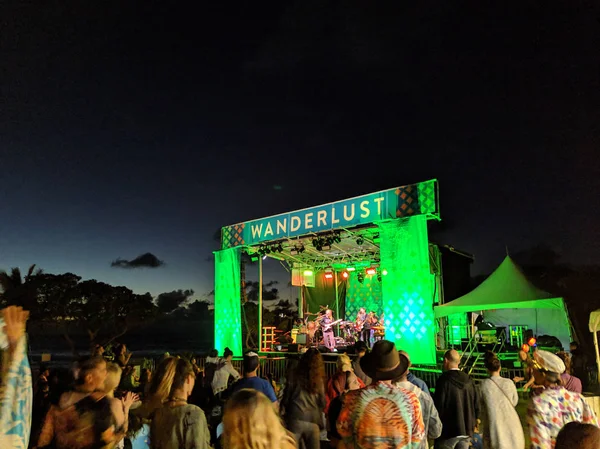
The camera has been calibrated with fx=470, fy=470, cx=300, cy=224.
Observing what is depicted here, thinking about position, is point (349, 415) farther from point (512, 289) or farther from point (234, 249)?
point (234, 249)

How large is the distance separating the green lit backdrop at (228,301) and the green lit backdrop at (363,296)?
659cm

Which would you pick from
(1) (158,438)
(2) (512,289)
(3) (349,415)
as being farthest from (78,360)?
(2) (512,289)

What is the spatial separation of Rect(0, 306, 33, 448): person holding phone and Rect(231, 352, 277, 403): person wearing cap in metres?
2.05

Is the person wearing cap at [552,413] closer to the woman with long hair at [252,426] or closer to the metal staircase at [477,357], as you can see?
the woman with long hair at [252,426]

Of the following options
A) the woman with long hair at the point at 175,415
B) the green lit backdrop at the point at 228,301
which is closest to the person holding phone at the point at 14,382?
the woman with long hair at the point at 175,415

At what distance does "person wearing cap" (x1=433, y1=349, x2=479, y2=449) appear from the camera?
3.97 metres

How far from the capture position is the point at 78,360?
3.03m

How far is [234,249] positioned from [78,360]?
12724 mm

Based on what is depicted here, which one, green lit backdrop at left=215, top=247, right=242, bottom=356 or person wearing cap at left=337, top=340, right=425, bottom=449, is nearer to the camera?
person wearing cap at left=337, top=340, right=425, bottom=449

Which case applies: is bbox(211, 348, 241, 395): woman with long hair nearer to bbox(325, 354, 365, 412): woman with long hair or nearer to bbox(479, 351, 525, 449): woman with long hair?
bbox(325, 354, 365, 412): woman with long hair

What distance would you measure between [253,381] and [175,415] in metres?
1.42

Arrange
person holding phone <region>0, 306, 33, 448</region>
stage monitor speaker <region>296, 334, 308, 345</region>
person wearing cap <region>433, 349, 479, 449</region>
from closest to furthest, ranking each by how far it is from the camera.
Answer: person holding phone <region>0, 306, 33, 448</region> → person wearing cap <region>433, 349, 479, 449</region> → stage monitor speaker <region>296, 334, 308, 345</region>

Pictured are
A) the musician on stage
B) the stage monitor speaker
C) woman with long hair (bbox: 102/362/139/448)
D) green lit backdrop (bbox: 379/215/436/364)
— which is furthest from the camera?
the stage monitor speaker

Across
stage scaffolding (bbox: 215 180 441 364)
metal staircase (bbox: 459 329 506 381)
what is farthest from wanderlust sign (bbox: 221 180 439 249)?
metal staircase (bbox: 459 329 506 381)
